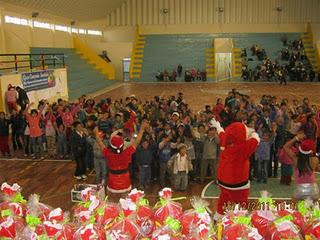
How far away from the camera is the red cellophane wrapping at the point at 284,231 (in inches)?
102

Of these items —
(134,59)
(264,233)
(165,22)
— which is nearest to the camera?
(264,233)

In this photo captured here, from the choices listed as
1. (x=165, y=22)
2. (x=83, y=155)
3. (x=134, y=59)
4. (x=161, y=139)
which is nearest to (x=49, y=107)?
(x=83, y=155)

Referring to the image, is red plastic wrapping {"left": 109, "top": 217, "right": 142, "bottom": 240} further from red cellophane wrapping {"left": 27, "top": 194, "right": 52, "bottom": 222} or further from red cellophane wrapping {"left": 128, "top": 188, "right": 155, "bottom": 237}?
red cellophane wrapping {"left": 27, "top": 194, "right": 52, "bottom": 222}

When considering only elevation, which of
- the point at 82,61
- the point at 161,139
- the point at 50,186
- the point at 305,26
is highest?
the point at 305,26

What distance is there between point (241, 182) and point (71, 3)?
71.9 ft

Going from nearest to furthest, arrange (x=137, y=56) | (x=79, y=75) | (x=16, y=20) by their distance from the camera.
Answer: (x=16, y=20)
(x=79, y=75)
(x=137, y=56)

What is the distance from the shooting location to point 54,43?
24203 mm

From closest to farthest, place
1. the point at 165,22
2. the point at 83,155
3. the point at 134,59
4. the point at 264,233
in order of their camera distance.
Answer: the point at 264,233, the point at 83,155, the point at 134,59, the point at 165,22

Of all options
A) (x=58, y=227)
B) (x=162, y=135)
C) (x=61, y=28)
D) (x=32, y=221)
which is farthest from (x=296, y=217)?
(x=61, y=28)

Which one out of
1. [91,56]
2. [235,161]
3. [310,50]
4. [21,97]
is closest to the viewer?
[235,161]

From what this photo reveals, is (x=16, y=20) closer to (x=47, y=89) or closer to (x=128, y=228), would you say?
(x=47, y=89)

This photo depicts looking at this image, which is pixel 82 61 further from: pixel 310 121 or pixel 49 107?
→ pixel 310 121

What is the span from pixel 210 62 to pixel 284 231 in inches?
1128

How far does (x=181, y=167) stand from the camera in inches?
283
